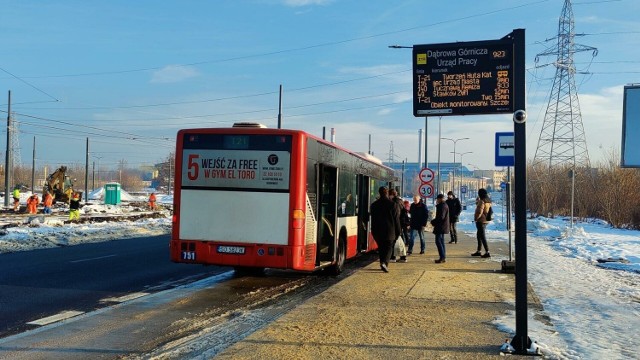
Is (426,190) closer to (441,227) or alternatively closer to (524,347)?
(441,227)

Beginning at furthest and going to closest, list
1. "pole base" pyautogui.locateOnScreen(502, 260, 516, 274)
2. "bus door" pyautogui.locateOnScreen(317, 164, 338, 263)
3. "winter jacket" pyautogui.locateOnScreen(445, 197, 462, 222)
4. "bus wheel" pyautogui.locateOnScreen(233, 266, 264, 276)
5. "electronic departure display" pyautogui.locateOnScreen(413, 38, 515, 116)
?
"winter jacket" pyautogui.locateOnScreen(445, 197, 462, 222)
"bus wheel" pyautogui.locateOnScreen(233, 266, 264, 276)
"pole base" pyautogui.locateOnScreen(502, 260, 516, 274)
"bus door" pyautogui.locateOnScreen(317, 164, 338, 263)
"electronic departure display" pyautogui.locateOnScreen(413, 38, 515, 116)

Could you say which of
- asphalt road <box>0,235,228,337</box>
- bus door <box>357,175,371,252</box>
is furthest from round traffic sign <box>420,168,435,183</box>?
asphalt road <box>0,235,228,337</box>

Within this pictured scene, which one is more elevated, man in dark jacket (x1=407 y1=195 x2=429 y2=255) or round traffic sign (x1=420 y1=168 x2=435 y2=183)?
round traffic sign (x1=420 y1=168 x2=435 y2=183)

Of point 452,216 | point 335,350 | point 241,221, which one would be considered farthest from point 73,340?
point 452,216

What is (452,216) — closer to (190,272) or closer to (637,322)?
(190,272)

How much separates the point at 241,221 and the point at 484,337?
5.07 meters

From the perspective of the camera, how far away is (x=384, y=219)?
12812 millimetres

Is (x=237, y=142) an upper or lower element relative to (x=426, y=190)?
upper

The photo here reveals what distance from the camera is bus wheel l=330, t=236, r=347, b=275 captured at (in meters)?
12.9

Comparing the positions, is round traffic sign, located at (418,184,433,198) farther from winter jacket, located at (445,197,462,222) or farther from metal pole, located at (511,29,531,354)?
metal pole, located at (511,29,531,354)

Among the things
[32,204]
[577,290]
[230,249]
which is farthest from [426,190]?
[32,204]

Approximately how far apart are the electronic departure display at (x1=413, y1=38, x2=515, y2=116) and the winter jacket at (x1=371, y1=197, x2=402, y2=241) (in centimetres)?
221

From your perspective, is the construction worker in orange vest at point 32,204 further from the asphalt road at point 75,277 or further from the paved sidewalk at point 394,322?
the paved sidewalk at point 394,322

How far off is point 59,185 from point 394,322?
42740 millimetres
